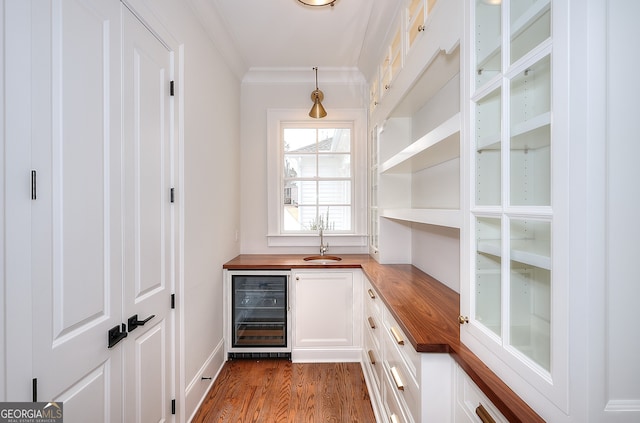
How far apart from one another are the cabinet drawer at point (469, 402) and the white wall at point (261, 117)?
225 centimetres

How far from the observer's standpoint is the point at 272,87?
10.7 ft

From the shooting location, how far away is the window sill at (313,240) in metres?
3.26

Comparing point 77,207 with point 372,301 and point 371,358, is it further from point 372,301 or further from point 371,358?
point 371,358

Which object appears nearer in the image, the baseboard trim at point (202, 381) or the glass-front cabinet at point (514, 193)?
the glass-front cabinet at point (514, 193)

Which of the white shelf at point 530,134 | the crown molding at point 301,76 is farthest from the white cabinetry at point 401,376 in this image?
the crown molding at point 301,76

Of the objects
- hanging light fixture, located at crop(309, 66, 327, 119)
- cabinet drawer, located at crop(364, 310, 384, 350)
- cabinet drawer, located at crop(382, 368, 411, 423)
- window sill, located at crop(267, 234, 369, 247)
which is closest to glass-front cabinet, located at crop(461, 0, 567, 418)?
cabinet drawer, located at crop(382, 368, 411, 423)

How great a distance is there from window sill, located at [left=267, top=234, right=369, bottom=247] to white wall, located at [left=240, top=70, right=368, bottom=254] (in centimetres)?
6

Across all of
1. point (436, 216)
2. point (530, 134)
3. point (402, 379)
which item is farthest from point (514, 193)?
point (402, 379)

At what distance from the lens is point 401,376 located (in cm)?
139

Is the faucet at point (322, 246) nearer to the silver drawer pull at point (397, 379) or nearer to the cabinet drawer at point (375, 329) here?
the cabinet drawer at point (375, 329)

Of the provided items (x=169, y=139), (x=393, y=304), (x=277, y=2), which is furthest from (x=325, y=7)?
(x=393, y=304)

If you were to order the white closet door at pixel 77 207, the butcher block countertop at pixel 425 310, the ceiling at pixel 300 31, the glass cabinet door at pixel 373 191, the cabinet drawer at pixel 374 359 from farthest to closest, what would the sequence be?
the glass cabinet door at pixel 373 191 < the ceiling at pixel 300 31 < the cabinet drawer at pixel 374 359 < the white closet door at pixel 77 207 < the butcher block countertop at pixel 425 310

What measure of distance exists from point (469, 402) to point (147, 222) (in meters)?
1.54

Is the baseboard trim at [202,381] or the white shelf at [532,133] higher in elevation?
the white shelf at [532,133]
